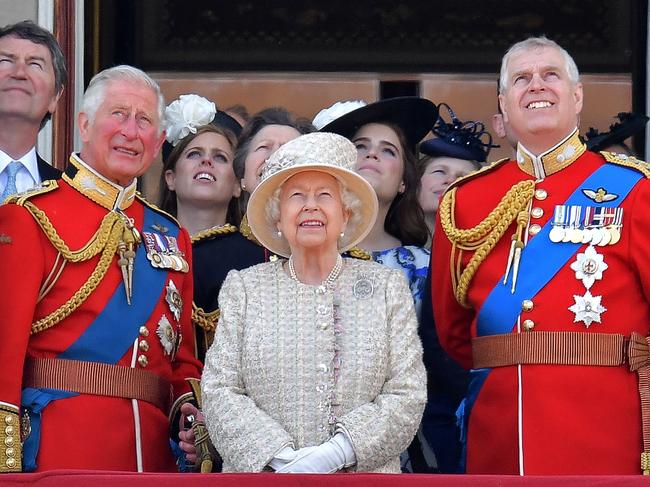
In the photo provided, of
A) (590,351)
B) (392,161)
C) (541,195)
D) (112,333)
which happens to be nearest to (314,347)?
(112,333)

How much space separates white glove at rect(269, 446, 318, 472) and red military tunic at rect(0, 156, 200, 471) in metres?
0.63

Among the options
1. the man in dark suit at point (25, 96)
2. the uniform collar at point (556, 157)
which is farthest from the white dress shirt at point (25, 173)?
the uniform collar at point (556, 157)

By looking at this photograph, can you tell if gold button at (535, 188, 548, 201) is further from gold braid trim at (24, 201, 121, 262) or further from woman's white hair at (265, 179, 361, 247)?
gold braid trim at (24, 201, 121, 262)

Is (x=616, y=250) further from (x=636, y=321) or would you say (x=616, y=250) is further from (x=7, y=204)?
(x=7, y=204)

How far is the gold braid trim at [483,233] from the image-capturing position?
4660mm

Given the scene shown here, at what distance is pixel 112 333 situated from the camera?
178 inches

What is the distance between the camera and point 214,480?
3.66 meters

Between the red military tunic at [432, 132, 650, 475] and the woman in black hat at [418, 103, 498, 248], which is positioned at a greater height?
the woman in black hat at [418, 103, 498, 248]

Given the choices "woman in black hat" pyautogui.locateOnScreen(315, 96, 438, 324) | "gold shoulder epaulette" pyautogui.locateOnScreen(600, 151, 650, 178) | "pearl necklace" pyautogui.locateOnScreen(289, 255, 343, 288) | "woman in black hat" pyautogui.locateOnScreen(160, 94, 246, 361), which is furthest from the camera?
"woman in black hat" pyautogui.locateOnScreen(160, 94, 246, 361)

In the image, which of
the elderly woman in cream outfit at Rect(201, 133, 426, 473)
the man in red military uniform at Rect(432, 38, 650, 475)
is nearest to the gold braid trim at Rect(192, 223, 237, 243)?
the man in red military uniform at Rect(432, 38, 650, 475)

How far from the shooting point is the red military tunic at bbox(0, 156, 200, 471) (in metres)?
4.39

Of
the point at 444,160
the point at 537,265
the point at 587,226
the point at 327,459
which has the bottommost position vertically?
the point at 327,459

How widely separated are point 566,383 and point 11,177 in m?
1.86

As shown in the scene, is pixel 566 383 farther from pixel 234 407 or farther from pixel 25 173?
pixel 25 173
